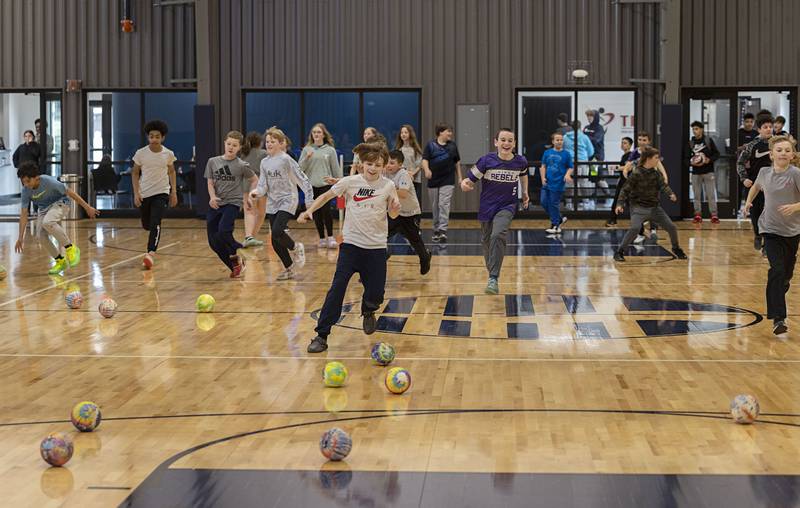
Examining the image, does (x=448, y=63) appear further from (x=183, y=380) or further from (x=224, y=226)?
(x=183, y=380)

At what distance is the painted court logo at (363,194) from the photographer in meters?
10.0

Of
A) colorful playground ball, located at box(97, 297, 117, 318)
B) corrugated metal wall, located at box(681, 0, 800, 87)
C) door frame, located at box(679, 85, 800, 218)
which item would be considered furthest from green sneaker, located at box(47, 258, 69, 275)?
corrugated metal wall, located at box(681, 0, 800, 87)

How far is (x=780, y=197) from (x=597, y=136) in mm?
15859

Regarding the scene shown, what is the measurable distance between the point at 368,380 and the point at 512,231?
14561 millimetres

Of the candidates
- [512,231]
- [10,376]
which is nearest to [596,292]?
[10,376]

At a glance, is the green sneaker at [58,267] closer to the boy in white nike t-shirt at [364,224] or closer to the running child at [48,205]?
the running child at [48,205]

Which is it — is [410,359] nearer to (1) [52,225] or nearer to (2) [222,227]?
(2) [222,227]

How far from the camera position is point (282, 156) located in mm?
14477

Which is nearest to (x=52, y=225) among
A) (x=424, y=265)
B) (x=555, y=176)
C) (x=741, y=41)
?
(x=424, y=265)

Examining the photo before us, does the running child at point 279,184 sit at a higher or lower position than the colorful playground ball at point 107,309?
higher

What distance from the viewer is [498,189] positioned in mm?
13469

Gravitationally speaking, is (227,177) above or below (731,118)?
below

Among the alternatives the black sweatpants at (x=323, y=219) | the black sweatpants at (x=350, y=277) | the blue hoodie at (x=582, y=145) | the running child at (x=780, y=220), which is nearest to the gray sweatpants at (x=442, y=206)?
the black sweatpants at (x=323, y=219)

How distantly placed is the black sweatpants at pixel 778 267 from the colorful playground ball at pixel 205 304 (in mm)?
5427
